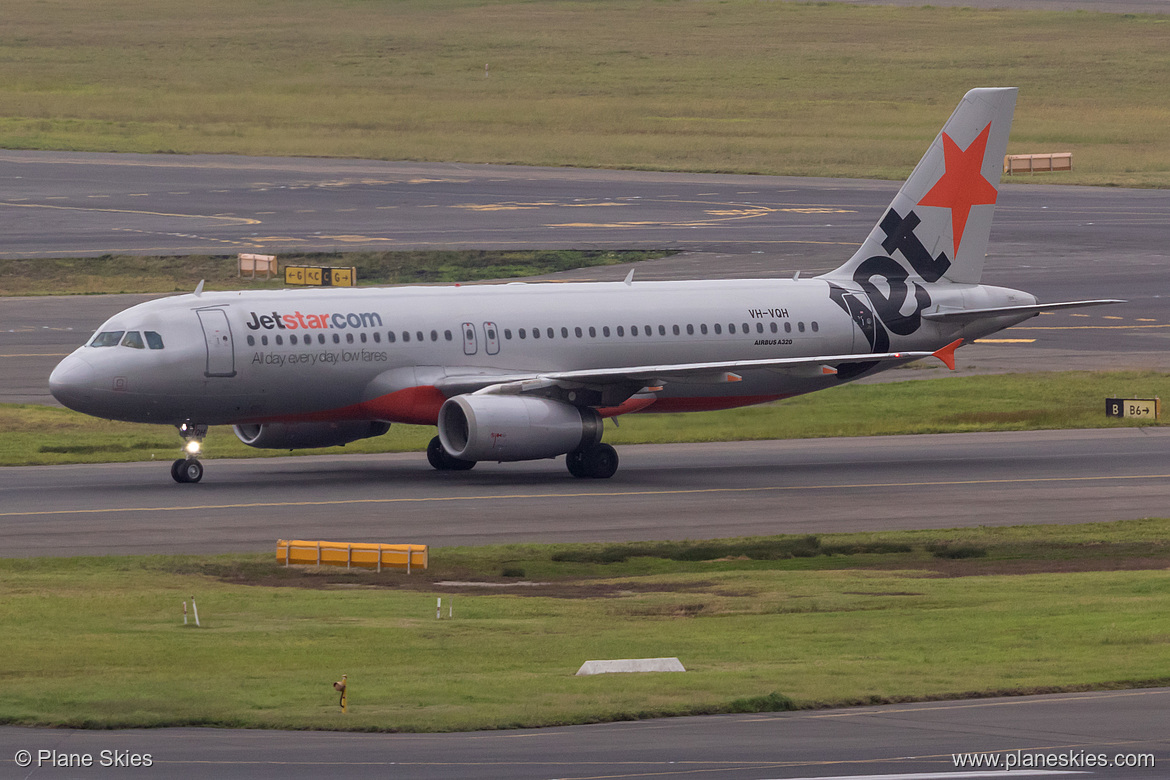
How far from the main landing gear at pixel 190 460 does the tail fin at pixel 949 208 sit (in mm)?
19189

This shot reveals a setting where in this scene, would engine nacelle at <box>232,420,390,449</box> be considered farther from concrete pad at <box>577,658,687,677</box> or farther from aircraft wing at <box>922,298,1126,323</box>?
concrete pad at <box>577,658,687,677</box>

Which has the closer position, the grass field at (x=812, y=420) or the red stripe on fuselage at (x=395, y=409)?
the red stripe on fuselage at (x=395, y=409)

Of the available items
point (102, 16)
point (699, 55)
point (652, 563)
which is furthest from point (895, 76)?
point (652, 563)

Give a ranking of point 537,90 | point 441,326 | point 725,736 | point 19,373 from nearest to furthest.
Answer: point 725,736 → point 441,326 → point 19,373 → point 537,90

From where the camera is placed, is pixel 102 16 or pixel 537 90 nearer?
pixel 537 90

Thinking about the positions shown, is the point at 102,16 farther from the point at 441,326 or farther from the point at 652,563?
the point at 652,563

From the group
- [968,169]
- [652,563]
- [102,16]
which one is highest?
[102,16]

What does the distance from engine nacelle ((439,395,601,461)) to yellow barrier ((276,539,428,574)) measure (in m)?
8.25

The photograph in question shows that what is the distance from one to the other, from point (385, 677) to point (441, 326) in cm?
2301

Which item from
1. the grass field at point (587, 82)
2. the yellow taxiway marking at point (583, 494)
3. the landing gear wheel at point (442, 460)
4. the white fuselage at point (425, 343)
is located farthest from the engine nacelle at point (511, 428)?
the grass field at point (587, 82)

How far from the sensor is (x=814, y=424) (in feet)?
182

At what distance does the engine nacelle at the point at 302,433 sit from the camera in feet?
156

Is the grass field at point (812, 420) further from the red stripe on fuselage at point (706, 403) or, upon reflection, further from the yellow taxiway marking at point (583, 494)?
the yellow taxiway marking at point (583, 494)

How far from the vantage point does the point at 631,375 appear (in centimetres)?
4594
